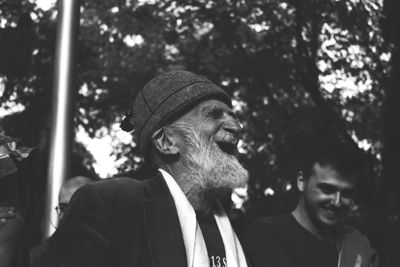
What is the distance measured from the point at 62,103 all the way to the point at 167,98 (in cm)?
342

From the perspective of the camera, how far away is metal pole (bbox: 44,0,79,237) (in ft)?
20.6

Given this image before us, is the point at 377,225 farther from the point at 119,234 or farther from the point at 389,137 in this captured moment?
the point at 119,234

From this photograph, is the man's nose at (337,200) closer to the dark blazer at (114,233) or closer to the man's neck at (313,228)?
the man's neck at (313,228)

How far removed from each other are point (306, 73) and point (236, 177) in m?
6.30

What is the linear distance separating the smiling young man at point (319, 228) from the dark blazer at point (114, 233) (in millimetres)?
586

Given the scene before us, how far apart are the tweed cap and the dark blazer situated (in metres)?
0.44

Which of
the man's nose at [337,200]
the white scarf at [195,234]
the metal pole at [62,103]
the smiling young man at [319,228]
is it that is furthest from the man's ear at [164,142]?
the metal pole at [62,103]

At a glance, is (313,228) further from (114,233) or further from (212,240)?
(114,233)

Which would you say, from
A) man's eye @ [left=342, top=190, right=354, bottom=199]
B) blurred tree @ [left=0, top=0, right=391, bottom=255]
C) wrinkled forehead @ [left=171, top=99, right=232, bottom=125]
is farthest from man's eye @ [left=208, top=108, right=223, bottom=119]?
blurred tree @ [left=0, top=0, right=391, bottom=255]

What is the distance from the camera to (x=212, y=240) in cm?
289

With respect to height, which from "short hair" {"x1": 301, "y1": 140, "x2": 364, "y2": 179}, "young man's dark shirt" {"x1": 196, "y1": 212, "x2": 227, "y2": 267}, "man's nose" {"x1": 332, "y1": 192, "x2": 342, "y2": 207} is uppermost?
"short hair" {"x1": 301, "y1": 140, "x2": 364, "y2": 179}

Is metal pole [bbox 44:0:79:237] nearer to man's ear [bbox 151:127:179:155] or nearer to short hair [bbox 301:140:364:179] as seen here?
short hair [bbox 301:140:364:179]

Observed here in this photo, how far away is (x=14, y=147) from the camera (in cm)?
373

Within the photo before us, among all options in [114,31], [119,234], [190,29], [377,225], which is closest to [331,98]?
[190,29]
